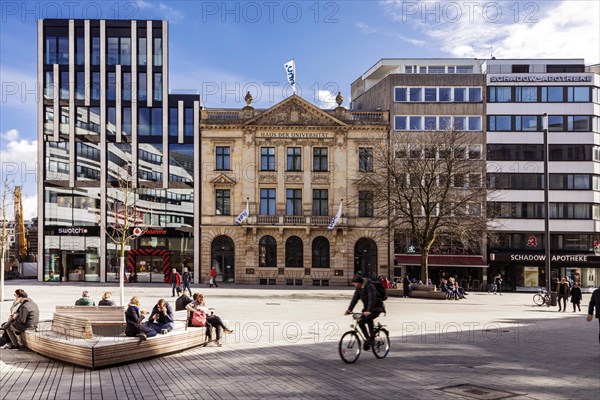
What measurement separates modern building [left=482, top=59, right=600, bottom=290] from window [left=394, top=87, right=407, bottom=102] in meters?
7.32

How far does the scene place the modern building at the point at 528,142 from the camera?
51625mm

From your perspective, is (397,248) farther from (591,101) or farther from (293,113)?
(591,101)

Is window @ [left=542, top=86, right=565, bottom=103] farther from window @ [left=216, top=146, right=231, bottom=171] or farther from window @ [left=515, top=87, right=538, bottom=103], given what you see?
window @ [left=216, top=146, right=231, bottom=171]

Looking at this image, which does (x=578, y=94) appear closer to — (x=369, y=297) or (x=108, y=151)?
(x=108, y=151)

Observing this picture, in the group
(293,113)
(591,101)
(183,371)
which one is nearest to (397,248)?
(293,113)

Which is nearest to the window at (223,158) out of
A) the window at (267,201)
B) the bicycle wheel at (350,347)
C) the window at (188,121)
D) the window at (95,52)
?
the window at (188,121)

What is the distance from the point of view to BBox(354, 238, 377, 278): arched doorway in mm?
50625

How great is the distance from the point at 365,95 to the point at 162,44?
65.6 ft

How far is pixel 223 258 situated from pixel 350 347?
3870 centimetres

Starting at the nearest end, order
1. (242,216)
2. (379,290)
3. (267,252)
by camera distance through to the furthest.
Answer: (379,290), (242,216), (267,252)

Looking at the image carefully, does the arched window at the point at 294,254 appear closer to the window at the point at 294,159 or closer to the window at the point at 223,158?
the window at the point at 294,159

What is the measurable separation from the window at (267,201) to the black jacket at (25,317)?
36.3 metres

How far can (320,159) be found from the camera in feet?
168

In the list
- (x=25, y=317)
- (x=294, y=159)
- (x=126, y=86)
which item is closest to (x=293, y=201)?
(x=294, y=159)
